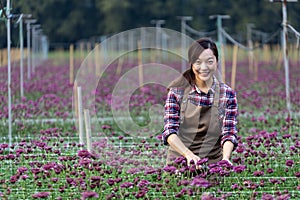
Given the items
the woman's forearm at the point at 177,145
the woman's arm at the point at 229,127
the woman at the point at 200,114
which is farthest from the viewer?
the woman at the point at 200,114

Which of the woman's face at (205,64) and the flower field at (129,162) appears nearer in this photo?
the flower field at (129,162)

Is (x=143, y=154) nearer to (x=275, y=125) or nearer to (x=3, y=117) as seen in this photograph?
(x=3, y=117)

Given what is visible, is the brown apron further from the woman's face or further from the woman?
the woman's face

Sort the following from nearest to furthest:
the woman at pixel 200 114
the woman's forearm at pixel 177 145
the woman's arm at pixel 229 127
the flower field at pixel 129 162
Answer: the flower field at pixel 129 162
the woman's forearm at pixel 177 145
the woman's arm at pixel 229 127
the woman at pixel 200 114

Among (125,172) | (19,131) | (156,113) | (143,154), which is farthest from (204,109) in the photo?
(156,113)

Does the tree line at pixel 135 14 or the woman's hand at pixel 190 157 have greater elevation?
the tree line at pixel 135 14

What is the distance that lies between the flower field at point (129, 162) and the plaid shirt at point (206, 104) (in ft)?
0.69

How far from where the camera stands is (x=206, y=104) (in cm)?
470

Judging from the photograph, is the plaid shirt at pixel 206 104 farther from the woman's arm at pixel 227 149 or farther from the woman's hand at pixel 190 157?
the woman's hand at pixel 190 157

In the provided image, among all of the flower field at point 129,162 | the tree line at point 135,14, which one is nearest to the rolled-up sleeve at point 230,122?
the flower field at point 129,162

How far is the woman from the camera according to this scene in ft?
15.1

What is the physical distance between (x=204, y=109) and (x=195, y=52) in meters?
0.43

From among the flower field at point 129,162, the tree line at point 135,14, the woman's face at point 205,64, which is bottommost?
the flower field at point 129,162

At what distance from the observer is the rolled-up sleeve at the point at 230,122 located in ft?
14.9
